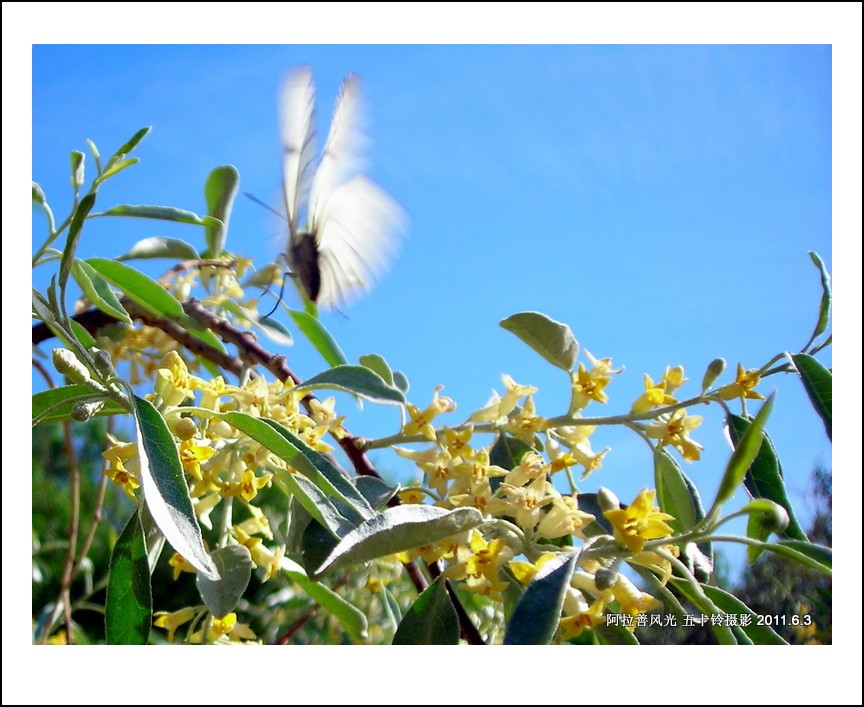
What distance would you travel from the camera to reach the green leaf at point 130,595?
35.8 inches

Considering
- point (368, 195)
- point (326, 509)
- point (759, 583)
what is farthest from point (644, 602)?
point (759, 583)

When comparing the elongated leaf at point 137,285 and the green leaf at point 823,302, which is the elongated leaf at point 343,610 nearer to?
the elongated leaf at point 137,285

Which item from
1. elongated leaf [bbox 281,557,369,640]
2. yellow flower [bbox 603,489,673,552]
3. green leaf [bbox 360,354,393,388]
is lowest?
elongated leaf [bbox 281,557,369,640]

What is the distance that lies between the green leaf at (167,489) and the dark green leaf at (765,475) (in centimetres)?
62

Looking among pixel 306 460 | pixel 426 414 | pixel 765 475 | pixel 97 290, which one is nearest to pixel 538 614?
pixel 306 460

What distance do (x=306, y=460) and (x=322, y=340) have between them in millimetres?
622

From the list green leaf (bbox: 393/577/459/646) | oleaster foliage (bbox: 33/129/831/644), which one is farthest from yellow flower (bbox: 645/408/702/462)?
green leaf (bbox: 393/577/459/646)

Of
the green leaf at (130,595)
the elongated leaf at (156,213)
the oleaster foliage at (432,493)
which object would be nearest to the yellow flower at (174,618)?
the oleaster foliage at (432,493)

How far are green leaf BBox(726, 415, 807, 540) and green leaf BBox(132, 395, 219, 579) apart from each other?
2.04 ft

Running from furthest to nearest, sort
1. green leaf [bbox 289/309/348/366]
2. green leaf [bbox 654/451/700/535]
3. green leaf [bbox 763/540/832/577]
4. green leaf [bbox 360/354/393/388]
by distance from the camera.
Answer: green leaf [bbox 289/309/348/366], green leaf [bbox 360/354/393/388], green leaf [bbox 654/451/700/535], green leaf [bbox 763/540/832/577]

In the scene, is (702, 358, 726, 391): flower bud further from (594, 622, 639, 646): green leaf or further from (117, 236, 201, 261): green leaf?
(117, 236, 201, 261): green leaf

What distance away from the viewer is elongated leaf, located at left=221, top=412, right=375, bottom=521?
748mm

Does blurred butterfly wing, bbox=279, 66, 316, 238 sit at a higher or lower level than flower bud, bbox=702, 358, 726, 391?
higher

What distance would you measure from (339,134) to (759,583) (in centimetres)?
138
